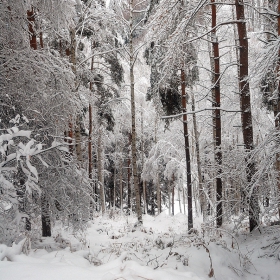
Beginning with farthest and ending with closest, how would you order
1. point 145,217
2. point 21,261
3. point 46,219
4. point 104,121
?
point 145,217 < point 104,121 < point 46,219 < point 21,261

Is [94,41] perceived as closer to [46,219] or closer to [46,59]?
[46,59]

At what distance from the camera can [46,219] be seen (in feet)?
17.8

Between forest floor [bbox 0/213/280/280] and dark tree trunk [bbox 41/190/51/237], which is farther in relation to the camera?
dark tree trunk [bbox 41/190/51/237]

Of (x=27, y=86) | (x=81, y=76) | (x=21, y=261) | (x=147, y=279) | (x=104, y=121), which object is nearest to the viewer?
(x=147, y=279)

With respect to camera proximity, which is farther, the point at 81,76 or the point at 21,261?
the point at 81,76

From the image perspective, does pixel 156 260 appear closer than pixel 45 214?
Yes

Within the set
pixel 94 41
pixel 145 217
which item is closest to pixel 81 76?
pixel 94 41

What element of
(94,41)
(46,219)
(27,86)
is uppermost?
(94,41)

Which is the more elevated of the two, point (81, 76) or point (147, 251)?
point (81, 76)

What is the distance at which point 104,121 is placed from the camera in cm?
1223

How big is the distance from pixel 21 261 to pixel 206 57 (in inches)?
530

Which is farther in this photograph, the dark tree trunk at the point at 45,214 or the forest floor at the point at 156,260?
the dark tree trunk at the point at 45,214

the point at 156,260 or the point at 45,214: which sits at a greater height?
the point at 45,214

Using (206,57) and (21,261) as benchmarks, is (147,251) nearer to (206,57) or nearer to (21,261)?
(21,261)
